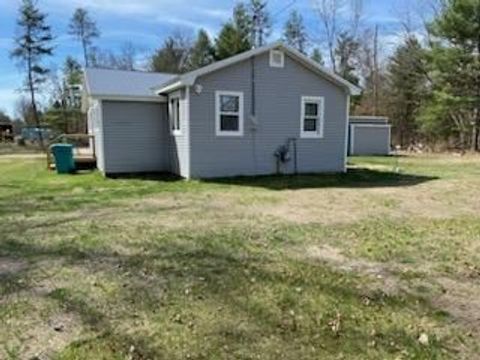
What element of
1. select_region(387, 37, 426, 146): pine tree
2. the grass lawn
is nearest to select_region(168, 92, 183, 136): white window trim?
the grass lawn

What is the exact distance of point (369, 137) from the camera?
86.1 feet

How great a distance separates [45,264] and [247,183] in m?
7.76

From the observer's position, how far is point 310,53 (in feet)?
127

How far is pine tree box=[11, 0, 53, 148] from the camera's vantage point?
36112mm

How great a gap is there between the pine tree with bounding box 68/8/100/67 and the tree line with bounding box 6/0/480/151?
0.07 meters

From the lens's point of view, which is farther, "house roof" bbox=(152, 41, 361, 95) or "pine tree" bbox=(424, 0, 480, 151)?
"pine tree" bbox=(424, 0, 480, 151)

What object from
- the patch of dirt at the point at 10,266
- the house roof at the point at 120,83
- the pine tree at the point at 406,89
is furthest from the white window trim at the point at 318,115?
the pine tree at the point at 406,89

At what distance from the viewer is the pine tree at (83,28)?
40250 millimetres

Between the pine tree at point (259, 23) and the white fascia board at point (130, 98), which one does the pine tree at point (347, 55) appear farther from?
the white fascia board at point (130, 98)

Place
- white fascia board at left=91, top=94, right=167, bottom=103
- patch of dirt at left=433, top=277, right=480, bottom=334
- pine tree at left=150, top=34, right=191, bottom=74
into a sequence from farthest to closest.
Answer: pine tree at left=150, top=34, right=191, bottom=74 → white fascia board at left=91, top=94, right=167, bottom=103 → patch of dirt at left=433, top=277, right=480, bottom=334

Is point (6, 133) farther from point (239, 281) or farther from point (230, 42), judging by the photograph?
point (239, 281)

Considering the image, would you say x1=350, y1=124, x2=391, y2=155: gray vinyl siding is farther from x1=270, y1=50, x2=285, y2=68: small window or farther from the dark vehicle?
the dark vehicle

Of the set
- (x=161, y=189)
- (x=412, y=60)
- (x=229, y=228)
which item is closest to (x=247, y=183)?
(x=161, y=189)

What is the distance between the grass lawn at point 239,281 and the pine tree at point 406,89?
2538 cm
